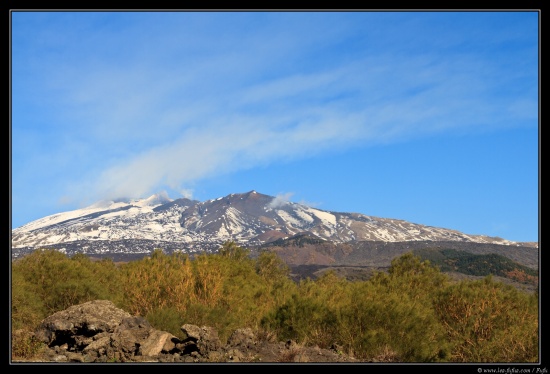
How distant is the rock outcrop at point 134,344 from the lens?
54.6 ft

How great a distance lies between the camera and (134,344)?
16.9 m

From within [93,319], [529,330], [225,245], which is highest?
[225,245]

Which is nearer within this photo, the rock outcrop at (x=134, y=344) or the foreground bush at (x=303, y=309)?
the rock outcrop at (x=134, y=344)

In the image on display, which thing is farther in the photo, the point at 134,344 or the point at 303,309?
the point at 303,309

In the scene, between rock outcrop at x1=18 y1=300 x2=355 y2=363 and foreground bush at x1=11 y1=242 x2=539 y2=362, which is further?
foreground bush at x1=11 y1=242 x2=539 y2=362

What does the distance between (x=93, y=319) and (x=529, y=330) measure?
59.1ft

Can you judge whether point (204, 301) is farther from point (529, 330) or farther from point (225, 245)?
point (225, 245)

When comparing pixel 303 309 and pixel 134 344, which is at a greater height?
pixel 303 309

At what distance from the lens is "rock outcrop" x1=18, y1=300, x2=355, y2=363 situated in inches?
Answer: 656

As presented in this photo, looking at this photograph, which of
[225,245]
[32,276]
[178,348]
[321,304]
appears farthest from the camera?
[225,245]
